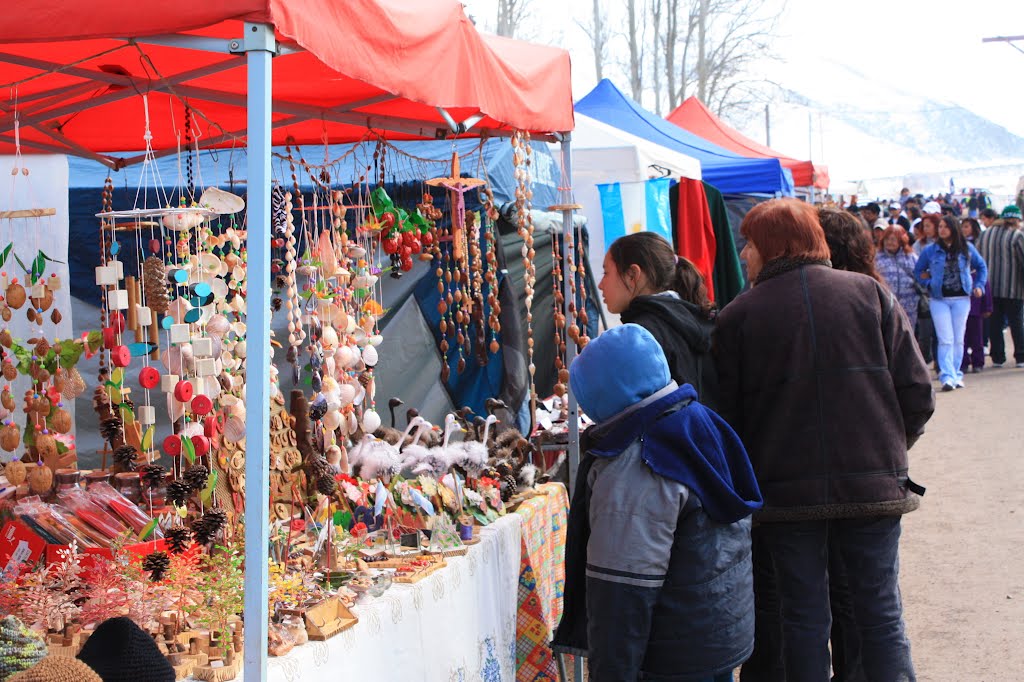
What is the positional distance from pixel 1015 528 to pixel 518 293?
3.04 m

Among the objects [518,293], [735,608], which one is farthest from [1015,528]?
[735,608]

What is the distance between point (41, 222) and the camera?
3.99 metres

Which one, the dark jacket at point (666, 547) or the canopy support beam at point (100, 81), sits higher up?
the canopy support beam at point (100, 81)

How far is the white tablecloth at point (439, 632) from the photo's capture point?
2.23 meters

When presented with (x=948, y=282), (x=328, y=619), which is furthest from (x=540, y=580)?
(x=948, y=282)

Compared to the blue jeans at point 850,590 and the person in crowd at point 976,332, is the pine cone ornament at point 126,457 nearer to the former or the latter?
the blue jeans at point 850,590

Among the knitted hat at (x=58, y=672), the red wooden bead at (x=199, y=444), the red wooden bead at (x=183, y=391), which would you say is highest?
the red wooden bead at (x=183, y=391)

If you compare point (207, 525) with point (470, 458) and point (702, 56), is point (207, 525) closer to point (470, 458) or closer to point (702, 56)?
point (470, 458)

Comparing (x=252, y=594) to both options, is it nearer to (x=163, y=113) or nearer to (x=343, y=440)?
(x=343, y=440)

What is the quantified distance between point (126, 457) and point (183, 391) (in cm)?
51

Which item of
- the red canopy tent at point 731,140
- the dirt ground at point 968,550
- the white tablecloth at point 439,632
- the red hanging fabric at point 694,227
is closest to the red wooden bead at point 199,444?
the white tablecloth at point 439,632

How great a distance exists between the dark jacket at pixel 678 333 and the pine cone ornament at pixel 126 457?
1390 mm

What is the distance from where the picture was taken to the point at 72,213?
5184 mm

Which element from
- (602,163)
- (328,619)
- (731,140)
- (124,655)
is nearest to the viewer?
(124,655)
